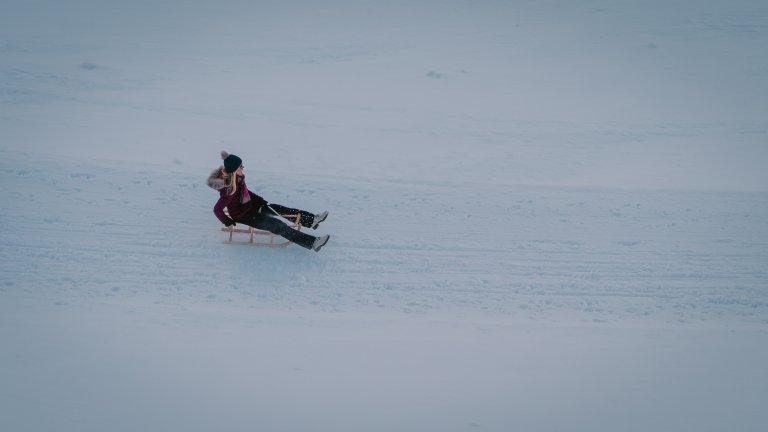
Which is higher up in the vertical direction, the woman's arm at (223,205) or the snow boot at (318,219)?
the woman's arm at (223,205)

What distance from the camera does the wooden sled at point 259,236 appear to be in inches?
242

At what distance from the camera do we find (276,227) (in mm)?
5938

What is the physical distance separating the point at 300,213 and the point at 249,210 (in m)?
0.54

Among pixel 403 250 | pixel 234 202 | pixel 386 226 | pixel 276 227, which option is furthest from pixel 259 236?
pixel 403 250

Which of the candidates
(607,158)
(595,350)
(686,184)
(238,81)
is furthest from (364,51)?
(595,350)

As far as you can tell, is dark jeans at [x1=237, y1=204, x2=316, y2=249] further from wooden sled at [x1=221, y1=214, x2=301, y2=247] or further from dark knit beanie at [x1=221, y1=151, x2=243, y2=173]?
dark knit beanie at [x1=221, y1=151, x2=243, y2=173]

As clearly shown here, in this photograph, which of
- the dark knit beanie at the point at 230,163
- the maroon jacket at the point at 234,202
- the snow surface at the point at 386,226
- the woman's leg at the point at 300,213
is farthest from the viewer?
the woman's leg at the point at 300,213

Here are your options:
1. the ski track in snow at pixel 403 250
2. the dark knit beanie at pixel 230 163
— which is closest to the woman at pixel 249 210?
the dark knit beanie at pixel 230 163

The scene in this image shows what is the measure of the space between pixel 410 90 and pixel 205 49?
129 inches

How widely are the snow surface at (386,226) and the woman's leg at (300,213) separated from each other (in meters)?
0.35

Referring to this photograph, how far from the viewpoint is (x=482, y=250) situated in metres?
6.38

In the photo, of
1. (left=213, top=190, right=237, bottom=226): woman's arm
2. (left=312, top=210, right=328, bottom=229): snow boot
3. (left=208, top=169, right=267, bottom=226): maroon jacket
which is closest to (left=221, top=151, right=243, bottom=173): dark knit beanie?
(left=208, top=169, right=267, bottom=226): maroon jacket

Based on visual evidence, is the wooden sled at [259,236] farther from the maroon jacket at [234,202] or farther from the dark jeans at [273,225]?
the maroon jacket at [234,202]

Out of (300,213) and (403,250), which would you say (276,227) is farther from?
(403,250)
